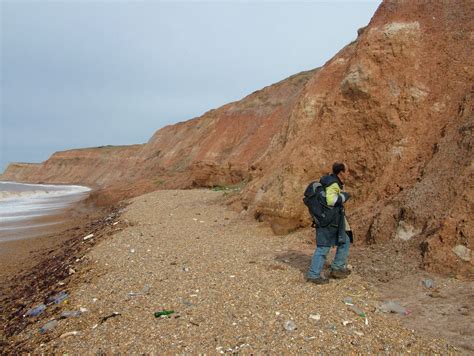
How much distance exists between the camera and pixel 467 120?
7.68m

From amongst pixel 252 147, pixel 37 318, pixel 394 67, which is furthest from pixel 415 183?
pixel 252 147

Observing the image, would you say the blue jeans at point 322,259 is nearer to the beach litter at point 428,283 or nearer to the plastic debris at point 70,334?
the beach litter at point 428,283

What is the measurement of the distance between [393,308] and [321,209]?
1.53 m

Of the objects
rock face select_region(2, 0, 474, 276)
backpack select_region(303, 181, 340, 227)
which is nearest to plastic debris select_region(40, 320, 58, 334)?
backpack select_region(303, 181, 340, 227)

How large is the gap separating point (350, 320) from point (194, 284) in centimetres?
250

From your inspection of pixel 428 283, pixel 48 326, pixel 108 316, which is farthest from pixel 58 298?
pixel 428 283

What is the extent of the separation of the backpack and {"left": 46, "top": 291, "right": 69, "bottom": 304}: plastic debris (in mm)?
4135

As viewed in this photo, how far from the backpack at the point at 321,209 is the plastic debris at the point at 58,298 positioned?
163 inches

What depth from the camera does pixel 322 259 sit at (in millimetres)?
5848

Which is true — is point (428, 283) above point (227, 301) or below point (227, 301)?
below

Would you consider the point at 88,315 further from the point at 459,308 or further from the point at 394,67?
the point at 394,67

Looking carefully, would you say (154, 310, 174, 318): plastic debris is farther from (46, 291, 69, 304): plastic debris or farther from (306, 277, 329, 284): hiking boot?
(46, 291, 69, 304): plastic debris

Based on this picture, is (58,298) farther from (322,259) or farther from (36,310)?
(322,259)

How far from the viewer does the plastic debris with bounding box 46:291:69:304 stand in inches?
259
